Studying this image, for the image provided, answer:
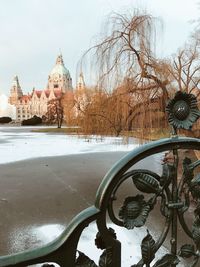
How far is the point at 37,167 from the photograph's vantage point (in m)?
8.34

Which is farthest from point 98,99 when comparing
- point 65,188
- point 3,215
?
point 3,215

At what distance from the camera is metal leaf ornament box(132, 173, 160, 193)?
83 centimetres

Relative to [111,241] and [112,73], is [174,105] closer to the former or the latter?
[111,241]

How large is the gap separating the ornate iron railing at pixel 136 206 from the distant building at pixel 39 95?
54589 millimetres

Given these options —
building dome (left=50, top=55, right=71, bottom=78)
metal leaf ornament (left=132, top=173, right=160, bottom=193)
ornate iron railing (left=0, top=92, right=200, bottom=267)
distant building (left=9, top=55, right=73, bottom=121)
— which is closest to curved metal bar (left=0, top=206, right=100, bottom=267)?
ornate iron railing (left=0, top=92, right=200, bottom=267)

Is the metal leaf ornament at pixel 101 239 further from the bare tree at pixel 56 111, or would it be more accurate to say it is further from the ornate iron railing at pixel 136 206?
the bare tree at pixel 56 111

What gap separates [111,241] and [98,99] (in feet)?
20.5

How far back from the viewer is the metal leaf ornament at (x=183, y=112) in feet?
2.82

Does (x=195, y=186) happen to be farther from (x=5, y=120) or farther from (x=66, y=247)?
(x=5, y=120)

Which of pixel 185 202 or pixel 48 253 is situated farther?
pixel 185 202

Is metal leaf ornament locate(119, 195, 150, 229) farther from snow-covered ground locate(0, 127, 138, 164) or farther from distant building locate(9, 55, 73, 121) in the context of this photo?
distant building locate(9, 55, 73, 121)

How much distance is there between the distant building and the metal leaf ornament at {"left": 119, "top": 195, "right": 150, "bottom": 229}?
179 feet

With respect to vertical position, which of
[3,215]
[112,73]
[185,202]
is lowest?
[3,215]

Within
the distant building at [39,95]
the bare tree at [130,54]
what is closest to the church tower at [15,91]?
the distant building at [39,95]
